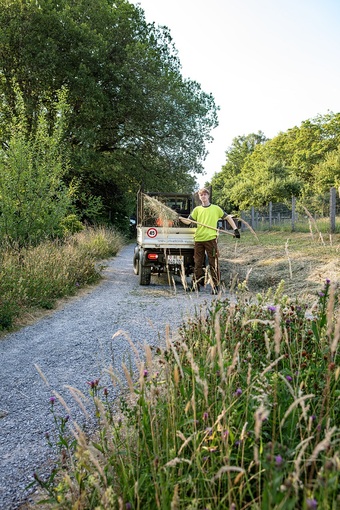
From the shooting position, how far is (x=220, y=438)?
2.15 metres

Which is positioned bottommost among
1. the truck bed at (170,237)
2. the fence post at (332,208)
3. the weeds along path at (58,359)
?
the weeds along path at (58,359)

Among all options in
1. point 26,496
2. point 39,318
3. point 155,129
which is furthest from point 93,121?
point 26,496

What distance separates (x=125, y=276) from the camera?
1262 centimetres

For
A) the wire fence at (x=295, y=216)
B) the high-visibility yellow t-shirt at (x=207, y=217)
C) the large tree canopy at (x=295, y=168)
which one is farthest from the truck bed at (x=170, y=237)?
the large tree canopy at (x=295, y=168)

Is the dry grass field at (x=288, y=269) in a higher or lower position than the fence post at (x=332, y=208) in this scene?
lower

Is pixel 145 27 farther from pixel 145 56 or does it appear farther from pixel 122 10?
pixel 145 56

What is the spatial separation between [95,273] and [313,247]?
7.16 m

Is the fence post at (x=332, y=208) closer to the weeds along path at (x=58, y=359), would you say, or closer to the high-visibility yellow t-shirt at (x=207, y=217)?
the high-visibility yellow t-shirt at (x=207, y=217)

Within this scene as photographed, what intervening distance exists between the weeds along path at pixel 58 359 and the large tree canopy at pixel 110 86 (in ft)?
48.2

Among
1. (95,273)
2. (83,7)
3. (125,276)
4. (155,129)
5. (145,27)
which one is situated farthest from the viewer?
(145,27)

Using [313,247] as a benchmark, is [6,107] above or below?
above

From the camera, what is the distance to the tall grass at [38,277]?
6.87m

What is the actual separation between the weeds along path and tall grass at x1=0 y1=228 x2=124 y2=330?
1.28 ft

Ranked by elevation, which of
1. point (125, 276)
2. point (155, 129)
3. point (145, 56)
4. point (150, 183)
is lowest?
point (125, 276)
